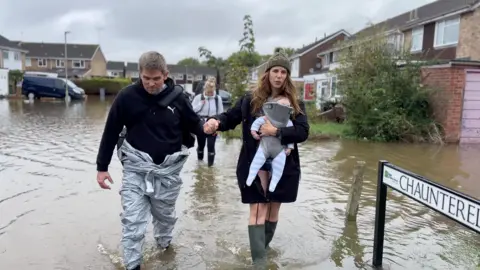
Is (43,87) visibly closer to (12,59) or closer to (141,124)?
(12,59)

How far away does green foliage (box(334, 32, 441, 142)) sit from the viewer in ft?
44.7

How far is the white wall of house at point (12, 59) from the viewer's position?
157 ft

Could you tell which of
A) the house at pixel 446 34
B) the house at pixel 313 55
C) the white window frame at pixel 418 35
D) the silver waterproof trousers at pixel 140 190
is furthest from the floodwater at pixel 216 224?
the house at pixel 313 55

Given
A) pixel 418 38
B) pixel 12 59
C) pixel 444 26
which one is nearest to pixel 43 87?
pixel 12 59

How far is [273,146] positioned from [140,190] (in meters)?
1.21

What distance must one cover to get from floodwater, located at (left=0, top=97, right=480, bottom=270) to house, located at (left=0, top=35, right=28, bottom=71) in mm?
43327

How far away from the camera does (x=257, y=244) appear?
12.8 ft

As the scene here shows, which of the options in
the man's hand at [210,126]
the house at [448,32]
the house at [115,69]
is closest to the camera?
the man's hand at [210,126]

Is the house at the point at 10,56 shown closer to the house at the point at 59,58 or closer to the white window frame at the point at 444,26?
the house at the point at 59,58

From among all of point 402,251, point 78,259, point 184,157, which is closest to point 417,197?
point 402,251

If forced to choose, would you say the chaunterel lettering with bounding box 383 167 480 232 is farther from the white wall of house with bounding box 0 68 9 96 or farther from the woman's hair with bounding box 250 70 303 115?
the white wall of house with bounding box 0 68 9 96

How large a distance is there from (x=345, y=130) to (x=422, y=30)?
1431 cm

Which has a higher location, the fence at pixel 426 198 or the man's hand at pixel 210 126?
the man's hand at pixel 210 126

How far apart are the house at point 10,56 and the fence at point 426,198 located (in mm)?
50237
